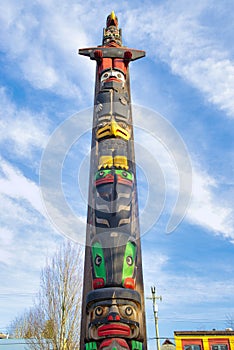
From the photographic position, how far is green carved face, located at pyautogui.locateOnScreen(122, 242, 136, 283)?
7843 mm

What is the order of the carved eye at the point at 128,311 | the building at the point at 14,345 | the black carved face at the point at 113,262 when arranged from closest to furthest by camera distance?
the carved eye at the point at 128,311 → the black carved face at the point at 113,262 → the building at the point at 14,345

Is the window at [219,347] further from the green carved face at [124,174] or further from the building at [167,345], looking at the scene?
the green carved face at [124,174]

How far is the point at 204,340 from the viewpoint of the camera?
24109 mm

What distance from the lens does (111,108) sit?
11367 millimetres

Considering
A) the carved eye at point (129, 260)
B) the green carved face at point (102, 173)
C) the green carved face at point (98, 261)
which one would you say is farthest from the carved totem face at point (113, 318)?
the green carved face at point (102, 173)

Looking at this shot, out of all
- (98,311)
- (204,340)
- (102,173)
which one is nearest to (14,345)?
(204,340)

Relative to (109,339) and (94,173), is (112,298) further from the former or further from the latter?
(94,173)

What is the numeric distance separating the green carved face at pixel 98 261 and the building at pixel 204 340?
19.1 meters

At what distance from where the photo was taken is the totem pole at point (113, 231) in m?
7.11

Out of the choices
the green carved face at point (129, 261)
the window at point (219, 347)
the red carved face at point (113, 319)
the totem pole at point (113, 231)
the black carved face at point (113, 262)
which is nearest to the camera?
the red carved face at point (113, 319)

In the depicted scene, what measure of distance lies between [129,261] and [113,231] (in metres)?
0.84

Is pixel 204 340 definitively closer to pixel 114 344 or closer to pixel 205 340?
pixel 205 340

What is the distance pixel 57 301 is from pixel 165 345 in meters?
8.06

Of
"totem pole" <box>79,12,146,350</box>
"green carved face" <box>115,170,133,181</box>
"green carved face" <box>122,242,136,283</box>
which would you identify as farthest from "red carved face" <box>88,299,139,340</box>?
"green carved face" <box>115,170,133,181</box>
